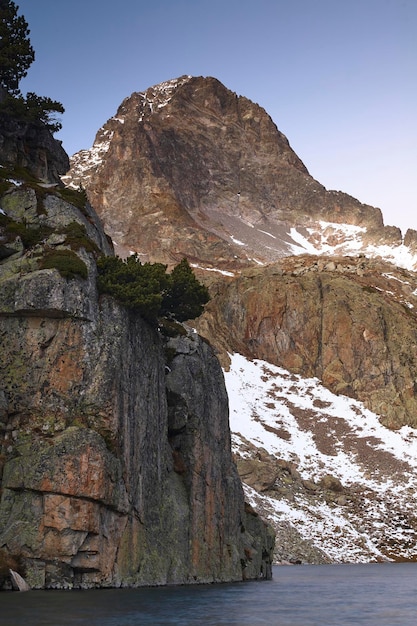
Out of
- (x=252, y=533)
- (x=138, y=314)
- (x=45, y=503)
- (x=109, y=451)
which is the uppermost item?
(x=138, y=314)

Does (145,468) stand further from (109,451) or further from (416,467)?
(416,467)

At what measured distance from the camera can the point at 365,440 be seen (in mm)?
137250

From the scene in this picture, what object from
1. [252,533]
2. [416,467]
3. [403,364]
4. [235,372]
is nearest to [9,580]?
[252,533]

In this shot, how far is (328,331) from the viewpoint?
555 ft

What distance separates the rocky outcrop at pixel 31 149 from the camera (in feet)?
210

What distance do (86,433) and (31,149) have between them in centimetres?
3413

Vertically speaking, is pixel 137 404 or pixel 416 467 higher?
Result: pixel 137 404

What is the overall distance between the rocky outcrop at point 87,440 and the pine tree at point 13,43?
62.5 ft

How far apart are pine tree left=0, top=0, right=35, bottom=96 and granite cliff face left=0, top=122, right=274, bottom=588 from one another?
58.4ft

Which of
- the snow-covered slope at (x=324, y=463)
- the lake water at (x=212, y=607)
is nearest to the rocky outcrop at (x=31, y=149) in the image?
the lake water at (x=212, y=607)

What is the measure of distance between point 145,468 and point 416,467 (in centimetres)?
9052

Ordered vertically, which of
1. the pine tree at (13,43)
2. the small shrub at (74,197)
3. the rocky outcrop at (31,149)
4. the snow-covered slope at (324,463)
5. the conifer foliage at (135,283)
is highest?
the pine tree at (13,43)

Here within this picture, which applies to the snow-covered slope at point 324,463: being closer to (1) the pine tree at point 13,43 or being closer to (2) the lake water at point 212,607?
(2) the lake water at point 212,607

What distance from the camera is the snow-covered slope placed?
103 meters
